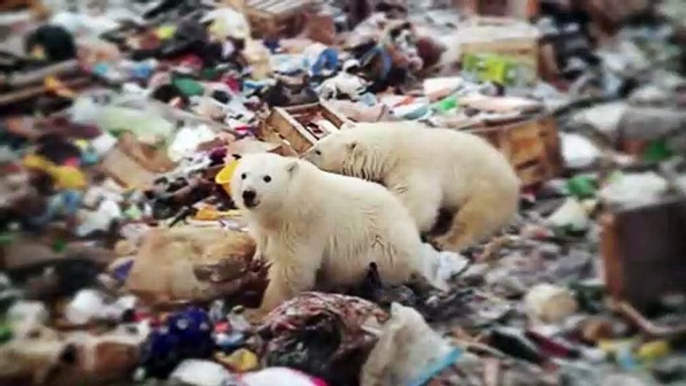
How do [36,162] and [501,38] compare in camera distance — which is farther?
[501,38]

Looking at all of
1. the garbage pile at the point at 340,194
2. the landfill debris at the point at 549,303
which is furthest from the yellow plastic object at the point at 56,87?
the landfill debris at the point at 549,303

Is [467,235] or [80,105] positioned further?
[467,235]

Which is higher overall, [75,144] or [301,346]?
[75,144]

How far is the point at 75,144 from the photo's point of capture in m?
1.62

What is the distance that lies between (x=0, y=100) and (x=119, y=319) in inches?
11.0

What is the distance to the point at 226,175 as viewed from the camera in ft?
5.86

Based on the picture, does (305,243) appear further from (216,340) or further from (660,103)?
(660,103)

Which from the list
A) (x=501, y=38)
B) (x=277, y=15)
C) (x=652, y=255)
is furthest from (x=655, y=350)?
(x=277, y=15)

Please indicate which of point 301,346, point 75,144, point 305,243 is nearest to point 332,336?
point 301,346

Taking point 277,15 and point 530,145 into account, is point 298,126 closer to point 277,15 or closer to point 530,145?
point 277,15

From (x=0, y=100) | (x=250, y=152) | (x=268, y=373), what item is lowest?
(x=268, y=373)

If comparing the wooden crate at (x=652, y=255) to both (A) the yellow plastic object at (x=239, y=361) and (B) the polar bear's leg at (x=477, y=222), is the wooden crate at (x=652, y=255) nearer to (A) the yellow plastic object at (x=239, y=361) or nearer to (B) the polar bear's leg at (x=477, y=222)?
(B) the polar bear's leg at (x=477, y=222)

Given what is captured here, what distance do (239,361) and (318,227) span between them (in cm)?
26

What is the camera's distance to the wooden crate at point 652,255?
154cm
